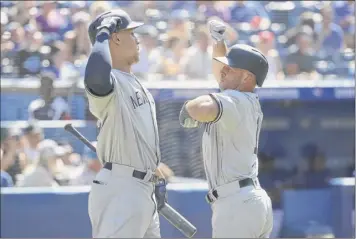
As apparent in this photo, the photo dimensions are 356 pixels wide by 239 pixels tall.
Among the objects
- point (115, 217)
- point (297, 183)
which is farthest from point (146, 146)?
point (297, 183)

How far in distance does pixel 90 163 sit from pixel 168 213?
3519 millimetres

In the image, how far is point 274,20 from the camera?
461 inches

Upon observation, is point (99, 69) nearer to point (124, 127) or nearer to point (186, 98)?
point (124, 127)

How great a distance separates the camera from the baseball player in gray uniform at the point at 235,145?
4762mm

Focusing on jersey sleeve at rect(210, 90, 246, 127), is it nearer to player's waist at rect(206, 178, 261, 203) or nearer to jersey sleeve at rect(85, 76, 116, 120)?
player's waist at rect(206, 178, 261, 203)

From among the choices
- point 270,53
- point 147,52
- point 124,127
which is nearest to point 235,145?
point 124,127

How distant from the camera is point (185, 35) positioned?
427 inches

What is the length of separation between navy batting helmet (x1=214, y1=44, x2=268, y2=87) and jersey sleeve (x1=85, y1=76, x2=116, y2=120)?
0.66 m

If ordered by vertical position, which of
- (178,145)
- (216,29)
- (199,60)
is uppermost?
(216,29)

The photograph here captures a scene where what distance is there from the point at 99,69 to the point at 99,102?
0.79ft

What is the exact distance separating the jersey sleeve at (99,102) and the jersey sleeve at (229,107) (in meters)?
0.51

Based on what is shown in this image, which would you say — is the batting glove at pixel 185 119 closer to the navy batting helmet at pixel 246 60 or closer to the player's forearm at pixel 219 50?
the navy batting helmet at pixel 246 60

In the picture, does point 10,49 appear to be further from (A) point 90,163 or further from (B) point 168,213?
(B) point 168,213

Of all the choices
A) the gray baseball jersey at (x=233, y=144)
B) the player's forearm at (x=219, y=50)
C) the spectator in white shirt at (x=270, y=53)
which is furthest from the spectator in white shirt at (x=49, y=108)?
the gray baseball jersey at (x=233, y=144)
